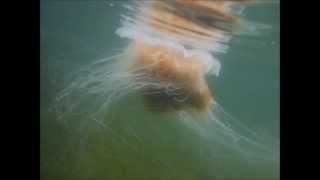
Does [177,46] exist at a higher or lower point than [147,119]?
higher

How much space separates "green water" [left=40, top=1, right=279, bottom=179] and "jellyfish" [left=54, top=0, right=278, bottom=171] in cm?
4

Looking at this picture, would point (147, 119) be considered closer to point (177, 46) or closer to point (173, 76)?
point (173, 76)

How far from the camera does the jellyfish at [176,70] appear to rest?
1877 mm

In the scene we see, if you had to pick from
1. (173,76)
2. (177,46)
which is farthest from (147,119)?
(177,46)

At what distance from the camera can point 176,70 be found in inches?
74.1

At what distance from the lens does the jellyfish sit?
1.88 meters

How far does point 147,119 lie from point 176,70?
11.8 inches

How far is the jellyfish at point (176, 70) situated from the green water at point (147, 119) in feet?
0.14

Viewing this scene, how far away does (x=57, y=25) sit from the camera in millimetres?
1927
